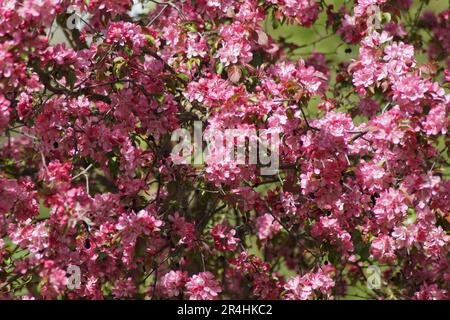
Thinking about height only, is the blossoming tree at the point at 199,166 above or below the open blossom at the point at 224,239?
above

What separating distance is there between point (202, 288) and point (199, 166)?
49 centimetres

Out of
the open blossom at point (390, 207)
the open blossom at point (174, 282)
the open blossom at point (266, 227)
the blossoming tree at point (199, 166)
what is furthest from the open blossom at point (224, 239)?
the open blossom at point (390, 207)

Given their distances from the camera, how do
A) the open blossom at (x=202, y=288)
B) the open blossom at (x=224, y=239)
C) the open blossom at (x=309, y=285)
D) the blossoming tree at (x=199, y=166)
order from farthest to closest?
1. the open blossom at (x=224, y=239)
2. the open blossom at (x=309, y=285)
3. the open blossom at (x=202, y=288)
4. the blossoming tree at (x=199, y=166)

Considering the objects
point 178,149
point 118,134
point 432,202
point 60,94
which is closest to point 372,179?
point 432,202

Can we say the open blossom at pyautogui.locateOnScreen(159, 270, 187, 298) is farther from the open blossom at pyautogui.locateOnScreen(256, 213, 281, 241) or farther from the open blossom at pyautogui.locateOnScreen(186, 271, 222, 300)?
the open blossom at pyautogui.locateOnScreen(256, 213, 281, 241)

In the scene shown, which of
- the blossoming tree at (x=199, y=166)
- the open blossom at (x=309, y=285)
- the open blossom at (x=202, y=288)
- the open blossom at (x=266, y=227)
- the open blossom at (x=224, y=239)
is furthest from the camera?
the open blossom at (x=266, y=227)

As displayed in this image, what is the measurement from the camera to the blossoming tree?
8.97 ft

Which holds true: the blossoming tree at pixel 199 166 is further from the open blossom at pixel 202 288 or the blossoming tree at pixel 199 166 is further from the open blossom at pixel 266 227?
the open blossom at pixel 266 227

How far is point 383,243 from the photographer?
305cm

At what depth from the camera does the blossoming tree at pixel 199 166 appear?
273 cm

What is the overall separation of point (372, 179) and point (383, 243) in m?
0.30

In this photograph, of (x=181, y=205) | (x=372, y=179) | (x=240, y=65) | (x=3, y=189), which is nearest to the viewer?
(x=3, y=189)

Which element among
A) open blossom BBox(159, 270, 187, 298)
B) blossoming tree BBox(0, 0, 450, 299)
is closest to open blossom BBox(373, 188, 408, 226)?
blossoming tree BBox(0, 0, 450, 299)
